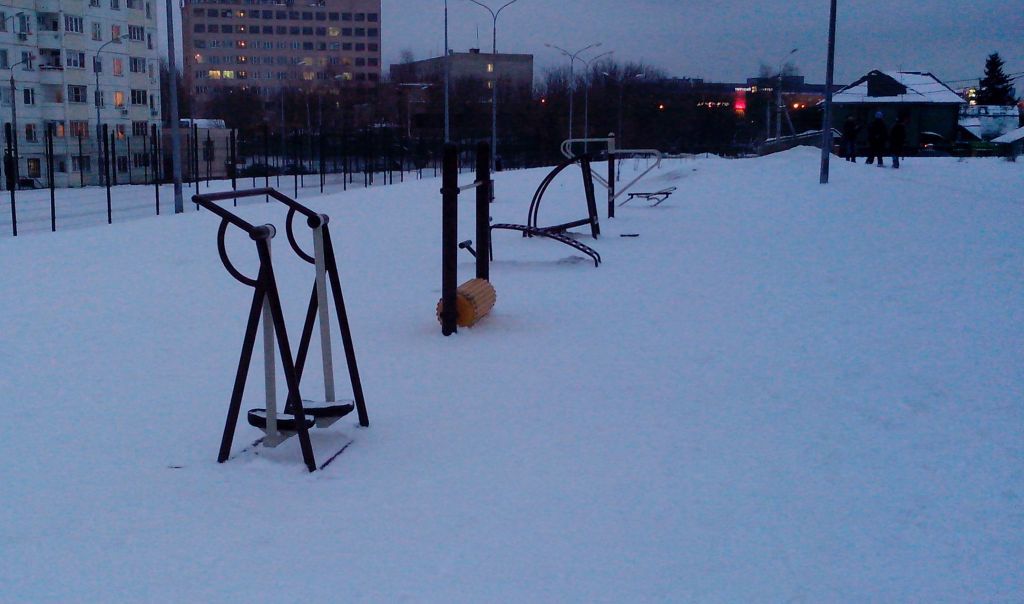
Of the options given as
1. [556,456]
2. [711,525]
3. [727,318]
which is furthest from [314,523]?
[727,318]

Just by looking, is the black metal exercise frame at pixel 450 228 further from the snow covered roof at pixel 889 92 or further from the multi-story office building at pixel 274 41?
the multi-story office building at pixel 274 41

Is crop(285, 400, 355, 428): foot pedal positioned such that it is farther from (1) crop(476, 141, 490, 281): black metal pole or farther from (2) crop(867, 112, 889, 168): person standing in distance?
(2) crop(867, 112, 889, 168): person standing in distance

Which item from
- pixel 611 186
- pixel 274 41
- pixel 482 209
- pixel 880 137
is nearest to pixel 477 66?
pixel 274 41

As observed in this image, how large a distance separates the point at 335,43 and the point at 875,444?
153 m

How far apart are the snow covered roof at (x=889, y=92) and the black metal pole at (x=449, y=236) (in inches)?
2638

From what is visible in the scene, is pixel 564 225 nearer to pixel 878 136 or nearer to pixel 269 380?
pixel 269 380

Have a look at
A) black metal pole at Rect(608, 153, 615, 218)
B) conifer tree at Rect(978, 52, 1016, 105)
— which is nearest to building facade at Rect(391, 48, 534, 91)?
conifer tree at Rect(978, 52, 1016, 105)

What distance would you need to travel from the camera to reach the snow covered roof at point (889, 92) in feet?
230

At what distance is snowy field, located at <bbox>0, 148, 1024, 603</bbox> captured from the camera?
3.94 meters

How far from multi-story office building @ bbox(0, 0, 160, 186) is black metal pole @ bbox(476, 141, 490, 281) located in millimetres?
49512

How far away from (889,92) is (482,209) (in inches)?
2734

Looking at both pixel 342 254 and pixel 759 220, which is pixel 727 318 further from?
pixel 759 220

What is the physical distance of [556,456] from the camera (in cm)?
530

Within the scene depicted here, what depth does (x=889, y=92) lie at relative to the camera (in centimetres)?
7112
